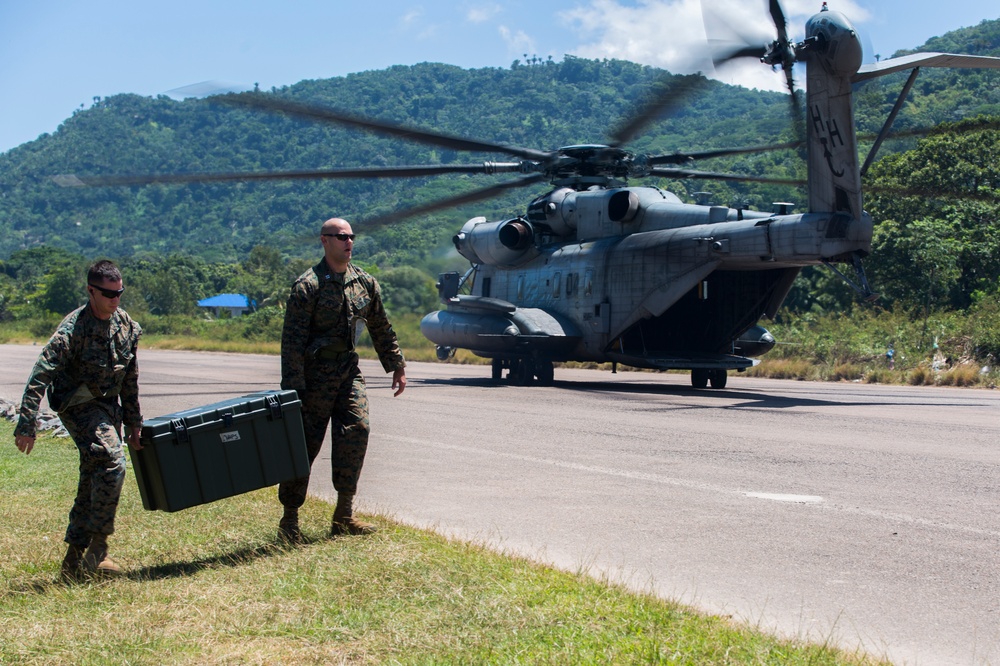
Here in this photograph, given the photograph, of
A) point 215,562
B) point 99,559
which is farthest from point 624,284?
point 99,559

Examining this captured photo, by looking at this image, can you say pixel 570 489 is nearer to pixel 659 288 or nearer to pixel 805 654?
pixel 805 654

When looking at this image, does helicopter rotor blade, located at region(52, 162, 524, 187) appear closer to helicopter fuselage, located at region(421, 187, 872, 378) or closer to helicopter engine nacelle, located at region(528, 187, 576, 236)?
helicopter engine nacelle, located at region(528, 187, 576, 236)

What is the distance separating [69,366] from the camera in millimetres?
5738

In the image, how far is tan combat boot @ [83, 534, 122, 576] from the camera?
5598 millimetres

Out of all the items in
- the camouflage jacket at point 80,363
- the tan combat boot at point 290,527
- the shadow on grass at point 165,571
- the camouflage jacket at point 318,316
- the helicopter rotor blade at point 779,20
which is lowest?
the shadow on grass at point 165,571

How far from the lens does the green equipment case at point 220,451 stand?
19.0ft

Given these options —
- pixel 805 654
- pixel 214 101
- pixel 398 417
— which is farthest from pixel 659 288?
pixel 805 654

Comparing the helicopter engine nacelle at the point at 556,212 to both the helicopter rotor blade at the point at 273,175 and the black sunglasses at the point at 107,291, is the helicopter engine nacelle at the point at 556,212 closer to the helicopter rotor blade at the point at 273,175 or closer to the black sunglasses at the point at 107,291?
the helicopter rotor blade at the point at 273,175

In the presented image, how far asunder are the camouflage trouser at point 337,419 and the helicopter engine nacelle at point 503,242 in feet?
53.5

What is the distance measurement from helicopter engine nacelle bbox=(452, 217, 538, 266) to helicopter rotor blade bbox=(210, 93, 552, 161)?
3.22 m

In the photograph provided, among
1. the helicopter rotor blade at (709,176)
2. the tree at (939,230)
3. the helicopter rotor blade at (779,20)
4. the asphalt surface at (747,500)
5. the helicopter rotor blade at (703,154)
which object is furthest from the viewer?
the tree at (939,230)

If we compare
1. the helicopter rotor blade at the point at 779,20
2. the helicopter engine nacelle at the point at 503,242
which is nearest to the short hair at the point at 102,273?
the helicopter rotor blade at the point at 779,20

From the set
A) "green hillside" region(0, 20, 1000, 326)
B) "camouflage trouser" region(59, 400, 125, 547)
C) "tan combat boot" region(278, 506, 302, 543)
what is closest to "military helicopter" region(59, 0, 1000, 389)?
"green hillside" region(0, 20, 1000, 326)

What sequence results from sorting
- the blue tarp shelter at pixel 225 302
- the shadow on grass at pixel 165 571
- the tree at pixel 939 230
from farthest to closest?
the blue tarp shelter at pixel 225 302 → the tree at pixel 939 230 → the shadow on grass at pixel 165 571
